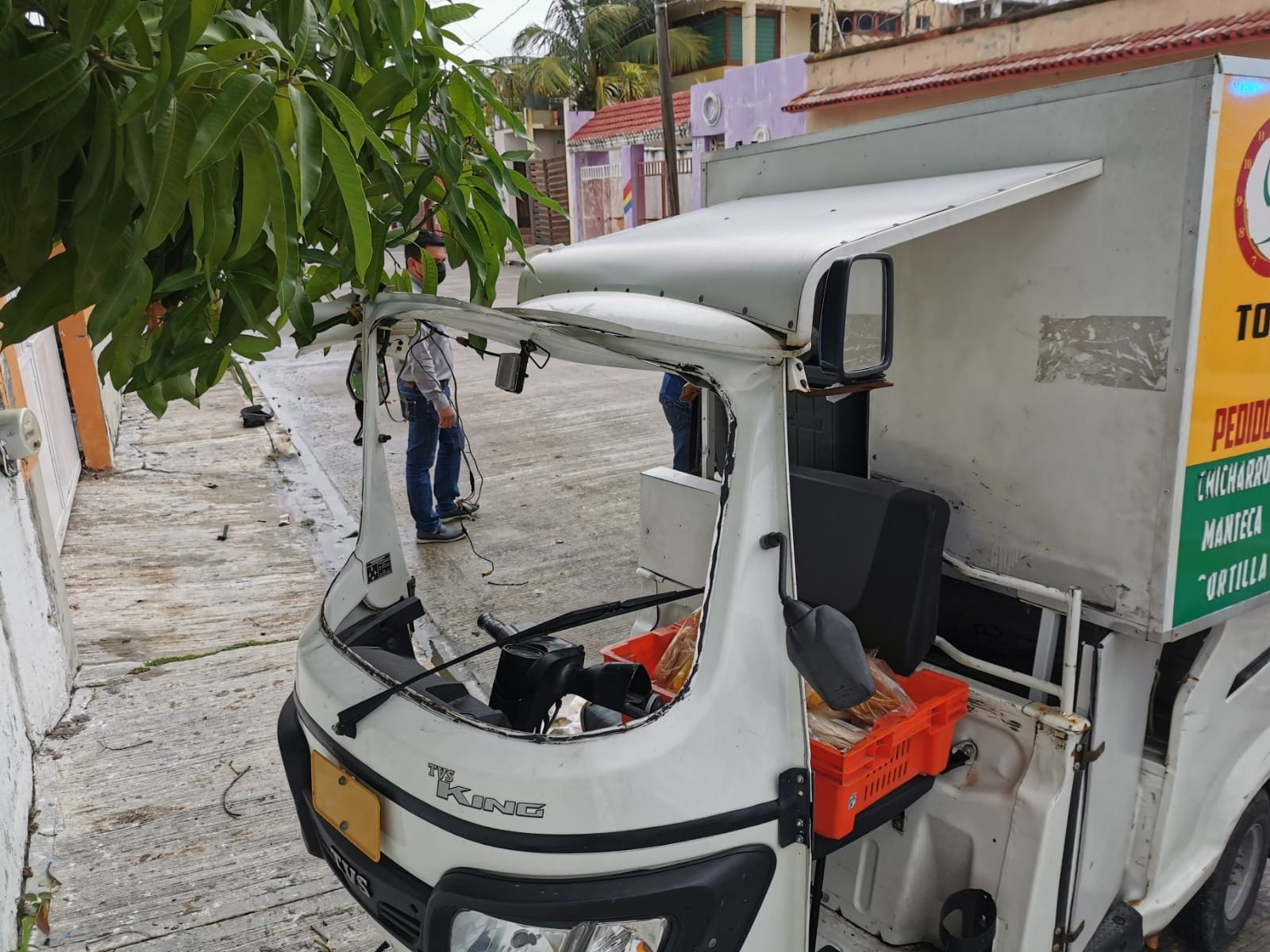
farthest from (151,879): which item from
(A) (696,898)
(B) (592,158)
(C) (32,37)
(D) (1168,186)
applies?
(B) (592,158)

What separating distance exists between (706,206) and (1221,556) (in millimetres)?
1941

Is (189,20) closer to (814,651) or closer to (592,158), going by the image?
(814,651)

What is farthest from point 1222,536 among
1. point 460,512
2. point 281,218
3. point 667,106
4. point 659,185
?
point 659,185

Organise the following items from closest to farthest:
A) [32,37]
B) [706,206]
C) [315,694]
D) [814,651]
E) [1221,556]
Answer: [32,37]
[814,651]
[315,694]
[1221,556]
[706,206]

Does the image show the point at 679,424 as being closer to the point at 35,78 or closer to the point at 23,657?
the point at 23,657

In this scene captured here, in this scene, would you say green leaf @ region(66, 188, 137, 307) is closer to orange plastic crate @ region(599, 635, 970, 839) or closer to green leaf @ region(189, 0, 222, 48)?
green leaf @ region(189, 0, 222, 48)

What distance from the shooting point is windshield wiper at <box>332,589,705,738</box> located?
2.09m

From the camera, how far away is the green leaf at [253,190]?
1146 millimetres

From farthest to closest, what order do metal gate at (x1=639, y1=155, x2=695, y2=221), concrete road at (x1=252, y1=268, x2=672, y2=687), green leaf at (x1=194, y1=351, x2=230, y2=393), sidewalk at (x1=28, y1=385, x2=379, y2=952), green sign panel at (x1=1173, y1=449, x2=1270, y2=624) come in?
metal gate at (x1=639, y1=155, x2=695, y2=221) → concrete road at (x1=252, y1=268, x2=672, y2=687) → sidewalk at (x1=28, y1=385, x2=379, y2=952) → green sign panel at (x1=1173, y1=449, x2=1270, y2=624) → green leaf at (x1=194, y1=351, x2=230, y2=393)

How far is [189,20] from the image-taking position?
3.56 feet

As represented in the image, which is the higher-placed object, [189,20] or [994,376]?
[189,20]

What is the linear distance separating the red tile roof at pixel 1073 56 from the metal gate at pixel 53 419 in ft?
32.3

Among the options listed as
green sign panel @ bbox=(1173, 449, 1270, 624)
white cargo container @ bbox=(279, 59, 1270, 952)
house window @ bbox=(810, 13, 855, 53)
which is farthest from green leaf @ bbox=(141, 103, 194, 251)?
house window @ bbox=(810, 13, 855, 53)

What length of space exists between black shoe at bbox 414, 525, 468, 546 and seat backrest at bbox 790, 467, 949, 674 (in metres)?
4.50
